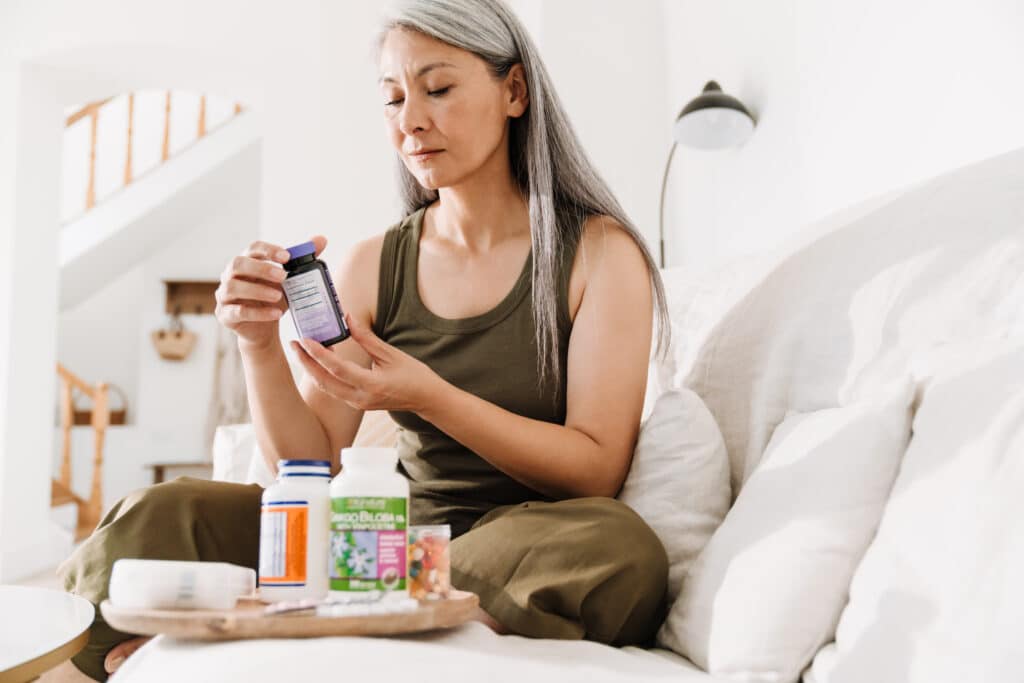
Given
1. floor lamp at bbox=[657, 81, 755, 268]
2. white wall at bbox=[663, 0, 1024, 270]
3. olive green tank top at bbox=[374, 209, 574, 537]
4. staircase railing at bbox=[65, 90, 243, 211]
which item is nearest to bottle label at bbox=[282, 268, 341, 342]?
olive green tank top at bbox=[374, 209, 574, 537]

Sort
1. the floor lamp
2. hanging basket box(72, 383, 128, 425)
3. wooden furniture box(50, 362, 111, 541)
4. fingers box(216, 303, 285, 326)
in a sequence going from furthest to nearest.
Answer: hanging basket box(72, 383, 128, 425) < wooden furniture box(50, 362, 111, 541) < the floor lamp < fingers box(216, 303, 285, 326)

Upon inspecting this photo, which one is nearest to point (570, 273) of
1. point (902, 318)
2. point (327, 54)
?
point (902, 318)

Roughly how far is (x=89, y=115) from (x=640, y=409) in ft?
22.8

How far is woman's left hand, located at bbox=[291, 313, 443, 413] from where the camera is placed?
3.39ft

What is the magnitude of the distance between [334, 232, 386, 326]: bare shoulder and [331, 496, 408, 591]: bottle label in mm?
680

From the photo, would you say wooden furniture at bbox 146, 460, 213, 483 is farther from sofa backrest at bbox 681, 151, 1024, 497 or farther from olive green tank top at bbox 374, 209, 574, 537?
sofa backrest at bbox 681, 151, 1024, 497

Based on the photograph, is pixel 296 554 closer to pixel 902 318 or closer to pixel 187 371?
pixel 902 318

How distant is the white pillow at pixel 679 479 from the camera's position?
115cm

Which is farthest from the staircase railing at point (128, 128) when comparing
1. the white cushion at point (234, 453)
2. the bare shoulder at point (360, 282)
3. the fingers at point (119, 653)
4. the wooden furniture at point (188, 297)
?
the fingers at point (119, 653)

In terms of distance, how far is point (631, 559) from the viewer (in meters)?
0.95

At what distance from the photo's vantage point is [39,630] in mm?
901

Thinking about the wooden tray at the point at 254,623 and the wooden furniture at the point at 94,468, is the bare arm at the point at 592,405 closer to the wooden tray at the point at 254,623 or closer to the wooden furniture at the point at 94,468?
the wooden tray at the point at 254,623

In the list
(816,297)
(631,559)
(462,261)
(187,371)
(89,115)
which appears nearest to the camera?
(631,559)

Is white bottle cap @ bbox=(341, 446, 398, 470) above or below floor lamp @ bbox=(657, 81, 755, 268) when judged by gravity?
below
